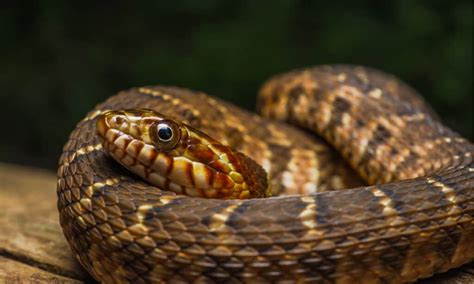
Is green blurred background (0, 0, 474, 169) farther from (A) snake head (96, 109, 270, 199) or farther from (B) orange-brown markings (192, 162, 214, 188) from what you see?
(B) orange-brown markings (192, 162, 214, 188)

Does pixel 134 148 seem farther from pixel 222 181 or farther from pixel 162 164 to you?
pixel 222 181

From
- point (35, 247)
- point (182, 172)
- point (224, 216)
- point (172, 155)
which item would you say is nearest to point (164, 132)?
point (172, 155)

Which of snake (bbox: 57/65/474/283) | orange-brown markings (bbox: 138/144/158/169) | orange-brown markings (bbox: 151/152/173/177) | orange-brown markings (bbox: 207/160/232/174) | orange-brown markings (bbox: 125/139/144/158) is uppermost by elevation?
orange-brown markings (bbox: 125/139/144/158)

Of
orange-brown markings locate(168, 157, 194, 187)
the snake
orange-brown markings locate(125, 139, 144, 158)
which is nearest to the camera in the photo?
the snake

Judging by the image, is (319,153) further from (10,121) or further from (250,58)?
(10,121)

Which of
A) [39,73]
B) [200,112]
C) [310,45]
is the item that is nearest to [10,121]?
[39,73]

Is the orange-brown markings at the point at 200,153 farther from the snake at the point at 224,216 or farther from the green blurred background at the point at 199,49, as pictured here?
the green blurred background at the point at 199,49

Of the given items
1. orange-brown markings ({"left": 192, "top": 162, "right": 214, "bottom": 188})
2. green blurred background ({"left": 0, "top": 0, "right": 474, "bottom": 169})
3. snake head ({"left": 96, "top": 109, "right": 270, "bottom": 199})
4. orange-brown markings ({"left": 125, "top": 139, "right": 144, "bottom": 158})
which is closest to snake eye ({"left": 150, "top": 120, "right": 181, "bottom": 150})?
snake head ({"left": 96, "top": 109, "right": 270, "bottom": 199})

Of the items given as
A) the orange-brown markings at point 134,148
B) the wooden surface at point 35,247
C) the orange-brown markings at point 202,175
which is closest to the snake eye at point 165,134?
the orange-brown markings at point 134,148
